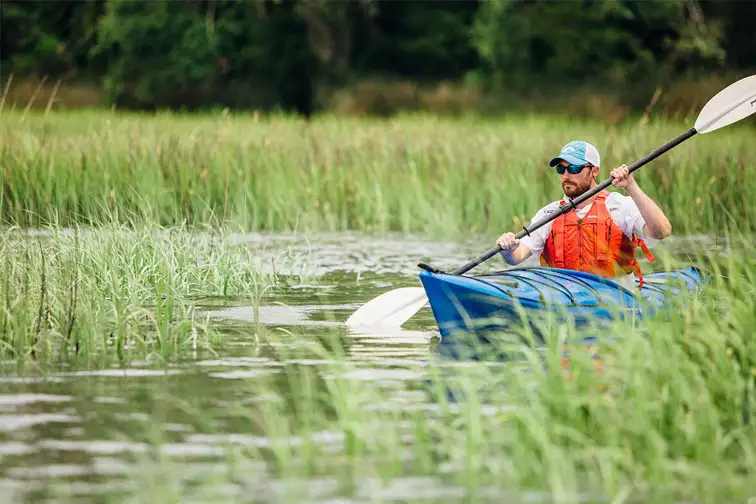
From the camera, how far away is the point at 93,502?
478 cm

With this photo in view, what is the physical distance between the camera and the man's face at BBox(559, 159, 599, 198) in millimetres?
8672

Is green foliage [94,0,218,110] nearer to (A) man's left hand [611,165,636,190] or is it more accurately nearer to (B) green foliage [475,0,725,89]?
(B) green foliage [475,0,725,89]

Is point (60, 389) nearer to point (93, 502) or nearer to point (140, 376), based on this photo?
point (140, 376)

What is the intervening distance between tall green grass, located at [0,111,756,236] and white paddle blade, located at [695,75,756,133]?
3425 mm

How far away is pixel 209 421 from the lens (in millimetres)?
5930

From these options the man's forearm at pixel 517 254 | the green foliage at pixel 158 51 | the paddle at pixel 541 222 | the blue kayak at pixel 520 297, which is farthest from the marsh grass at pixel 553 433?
the green foliage at pixel 158 51

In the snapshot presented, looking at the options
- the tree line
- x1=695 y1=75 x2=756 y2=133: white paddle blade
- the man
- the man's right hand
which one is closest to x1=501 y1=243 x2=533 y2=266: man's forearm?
the man

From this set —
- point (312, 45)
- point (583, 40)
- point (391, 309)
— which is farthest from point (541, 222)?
point (312, 45)

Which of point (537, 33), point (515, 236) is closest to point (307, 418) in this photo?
point (515, 236)

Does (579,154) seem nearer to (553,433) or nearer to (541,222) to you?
(541,222)

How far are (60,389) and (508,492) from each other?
2499mm

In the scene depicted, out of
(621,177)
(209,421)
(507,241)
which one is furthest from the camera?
(507,241)

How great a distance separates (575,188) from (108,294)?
297cm

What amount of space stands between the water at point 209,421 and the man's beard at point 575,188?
1.16 meters
